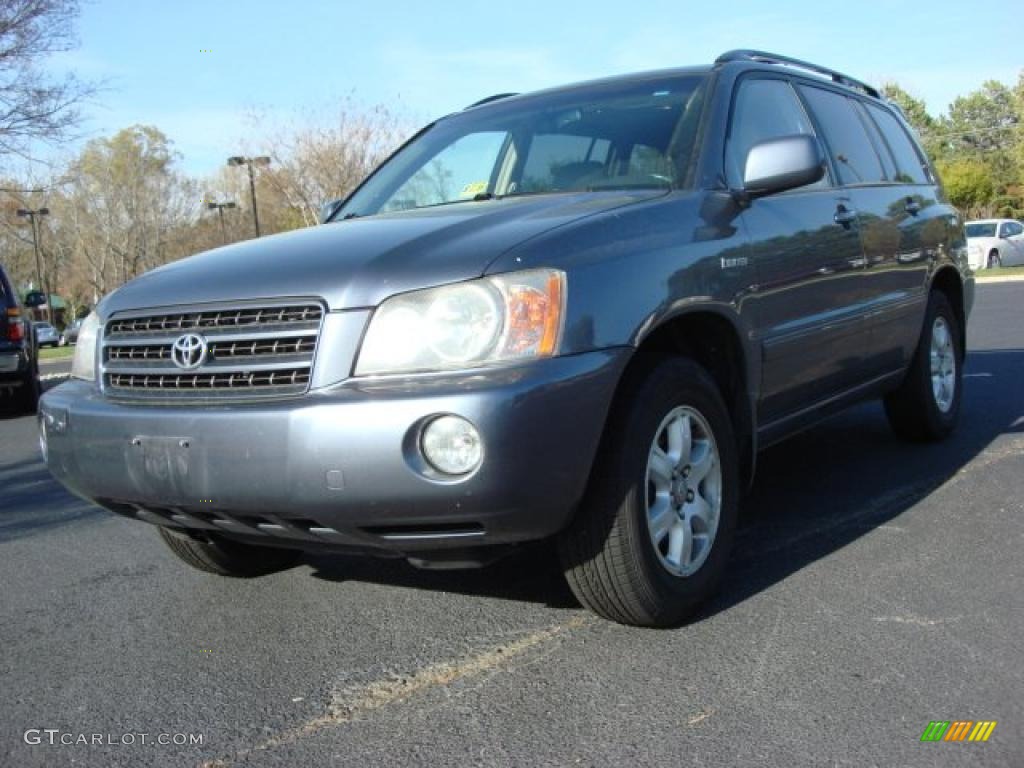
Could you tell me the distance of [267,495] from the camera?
276 centimetres

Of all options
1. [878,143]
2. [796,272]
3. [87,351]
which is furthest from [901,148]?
[87,351]

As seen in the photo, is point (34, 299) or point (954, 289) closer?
point (954, 289)

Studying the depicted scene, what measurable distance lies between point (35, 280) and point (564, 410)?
71593 mm

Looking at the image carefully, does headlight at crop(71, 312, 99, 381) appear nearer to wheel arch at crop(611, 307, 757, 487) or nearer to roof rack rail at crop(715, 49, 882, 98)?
wheel arch at crop(611, 307, 757, 487)

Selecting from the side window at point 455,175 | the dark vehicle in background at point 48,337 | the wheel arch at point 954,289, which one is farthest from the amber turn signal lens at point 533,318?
the dark vehicle in background at point 48,337

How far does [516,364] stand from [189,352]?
999mm

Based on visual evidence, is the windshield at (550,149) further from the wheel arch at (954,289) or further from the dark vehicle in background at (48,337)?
the dark vehicle in background at (48,337)

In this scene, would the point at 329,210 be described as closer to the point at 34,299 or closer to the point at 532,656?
the point at 532,656

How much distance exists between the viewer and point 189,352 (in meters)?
2.99

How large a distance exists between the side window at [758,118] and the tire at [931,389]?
4.99ft

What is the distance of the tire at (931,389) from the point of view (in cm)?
546

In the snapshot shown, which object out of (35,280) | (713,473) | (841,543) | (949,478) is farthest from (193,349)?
(35,280)

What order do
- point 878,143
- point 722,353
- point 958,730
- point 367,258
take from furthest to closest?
point 878,143, point 722,353, point 367,258, point 958,730

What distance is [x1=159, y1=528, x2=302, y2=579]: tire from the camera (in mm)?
3808
